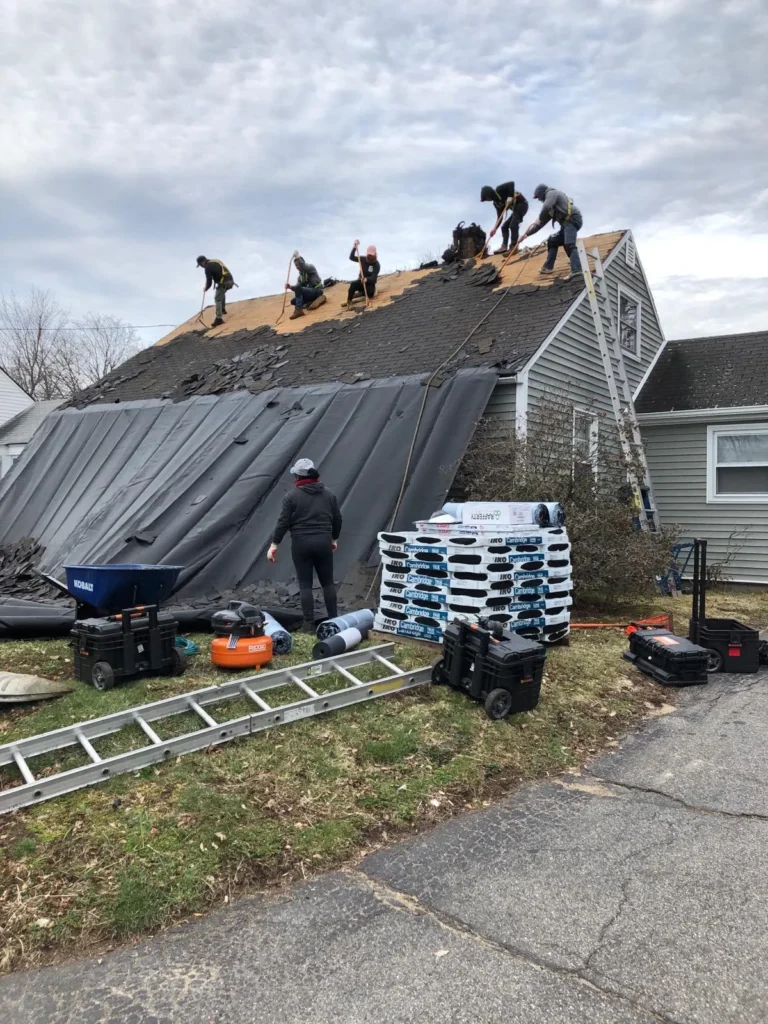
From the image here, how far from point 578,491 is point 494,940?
629cm

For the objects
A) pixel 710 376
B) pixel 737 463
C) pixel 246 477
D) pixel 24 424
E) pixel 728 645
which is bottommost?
pixel 728 645

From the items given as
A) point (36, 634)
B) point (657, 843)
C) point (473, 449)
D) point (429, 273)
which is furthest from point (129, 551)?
point (429, 273)

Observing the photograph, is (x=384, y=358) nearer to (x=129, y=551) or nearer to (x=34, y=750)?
(x=129, y=551)

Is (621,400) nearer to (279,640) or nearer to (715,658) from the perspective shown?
(715,658)

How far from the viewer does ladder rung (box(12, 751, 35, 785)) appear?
11.9 feet

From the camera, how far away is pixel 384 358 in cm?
1117

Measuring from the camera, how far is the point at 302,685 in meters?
4.97

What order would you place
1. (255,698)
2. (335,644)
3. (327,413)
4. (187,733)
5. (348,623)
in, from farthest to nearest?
(327,413), (348,623), (335,644), (255,698), (187,733)

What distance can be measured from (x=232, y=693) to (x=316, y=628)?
7.04 ft

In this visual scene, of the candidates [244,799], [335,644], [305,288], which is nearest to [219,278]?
[305,288]

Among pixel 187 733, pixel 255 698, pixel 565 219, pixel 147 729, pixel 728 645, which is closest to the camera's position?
pixel 147 729

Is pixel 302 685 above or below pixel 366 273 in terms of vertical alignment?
below

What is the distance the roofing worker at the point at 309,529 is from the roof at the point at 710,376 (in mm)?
8073

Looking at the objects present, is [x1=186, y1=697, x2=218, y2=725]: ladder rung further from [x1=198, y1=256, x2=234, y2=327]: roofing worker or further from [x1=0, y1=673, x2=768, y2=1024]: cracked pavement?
[x1=198, y1=256, x2=234, y2=327]: roofing worker
